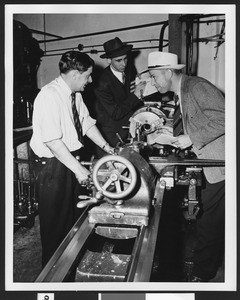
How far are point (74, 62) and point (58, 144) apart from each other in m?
0.57

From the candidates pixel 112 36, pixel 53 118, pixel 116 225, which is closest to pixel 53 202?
pixel 53 118

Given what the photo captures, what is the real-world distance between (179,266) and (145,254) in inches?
57.3

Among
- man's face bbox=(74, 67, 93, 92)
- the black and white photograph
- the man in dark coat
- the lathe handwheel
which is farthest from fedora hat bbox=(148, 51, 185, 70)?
the lathe handwheel

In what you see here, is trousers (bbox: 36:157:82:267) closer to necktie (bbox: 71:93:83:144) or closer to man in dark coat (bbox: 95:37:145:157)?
necktie (bbox: 71:93:83:144)

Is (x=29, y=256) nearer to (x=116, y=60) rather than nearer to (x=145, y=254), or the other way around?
(x=145, y=254)

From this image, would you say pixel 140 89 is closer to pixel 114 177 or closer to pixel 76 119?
pixel 76 119

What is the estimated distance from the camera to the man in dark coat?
315 cm

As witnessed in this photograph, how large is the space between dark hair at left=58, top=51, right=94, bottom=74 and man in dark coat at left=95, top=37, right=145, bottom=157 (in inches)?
40.3

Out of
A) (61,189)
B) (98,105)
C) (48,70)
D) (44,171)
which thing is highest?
(48,70)

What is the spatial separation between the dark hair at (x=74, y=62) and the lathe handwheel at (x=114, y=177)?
0.88 metres

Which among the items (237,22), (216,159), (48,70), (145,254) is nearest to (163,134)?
(216,159)

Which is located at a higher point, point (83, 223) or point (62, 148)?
point (62, 148)

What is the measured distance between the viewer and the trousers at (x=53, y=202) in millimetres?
2174

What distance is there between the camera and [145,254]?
1.26 metres
